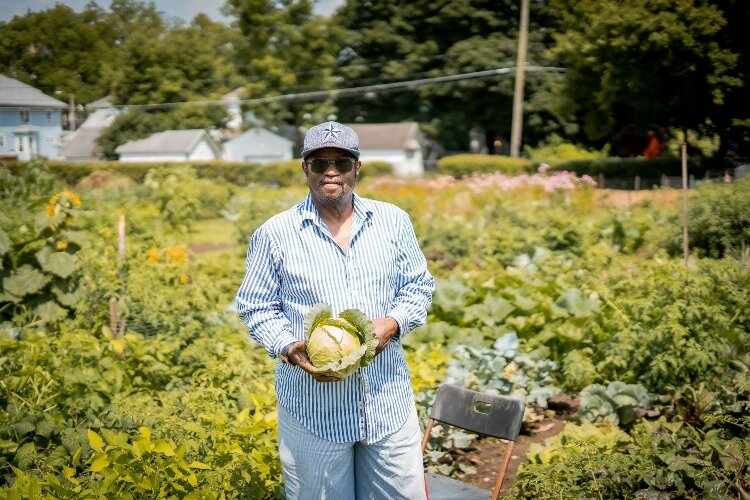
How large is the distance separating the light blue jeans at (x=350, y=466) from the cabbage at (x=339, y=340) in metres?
0.31

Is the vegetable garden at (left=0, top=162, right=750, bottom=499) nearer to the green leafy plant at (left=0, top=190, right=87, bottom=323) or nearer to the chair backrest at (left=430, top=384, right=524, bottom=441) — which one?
the green leafy plant at (left=0, top=190, right=87, bottom=323)

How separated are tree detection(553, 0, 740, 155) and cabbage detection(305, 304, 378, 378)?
19.8 metres

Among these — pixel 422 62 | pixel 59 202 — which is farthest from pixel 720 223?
pixel 422 62

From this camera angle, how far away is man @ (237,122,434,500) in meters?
2.33

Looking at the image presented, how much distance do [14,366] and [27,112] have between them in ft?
8.84

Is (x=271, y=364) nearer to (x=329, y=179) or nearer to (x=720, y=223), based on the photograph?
(x=329, y=179)

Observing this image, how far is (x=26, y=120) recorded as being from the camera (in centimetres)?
567

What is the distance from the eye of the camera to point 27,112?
561cm

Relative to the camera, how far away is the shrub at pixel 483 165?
28.1 metres

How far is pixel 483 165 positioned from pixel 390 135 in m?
14.3

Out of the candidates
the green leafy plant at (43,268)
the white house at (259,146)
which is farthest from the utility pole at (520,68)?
the green leafy plant at (43,268)

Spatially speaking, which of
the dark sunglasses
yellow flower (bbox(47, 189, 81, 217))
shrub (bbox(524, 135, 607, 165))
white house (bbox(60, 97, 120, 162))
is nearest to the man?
the dark sunglasses

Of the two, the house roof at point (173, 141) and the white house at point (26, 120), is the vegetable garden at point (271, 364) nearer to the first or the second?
the white house at point (26, 120)

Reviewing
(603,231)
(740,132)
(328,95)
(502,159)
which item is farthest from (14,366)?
(328,95)
